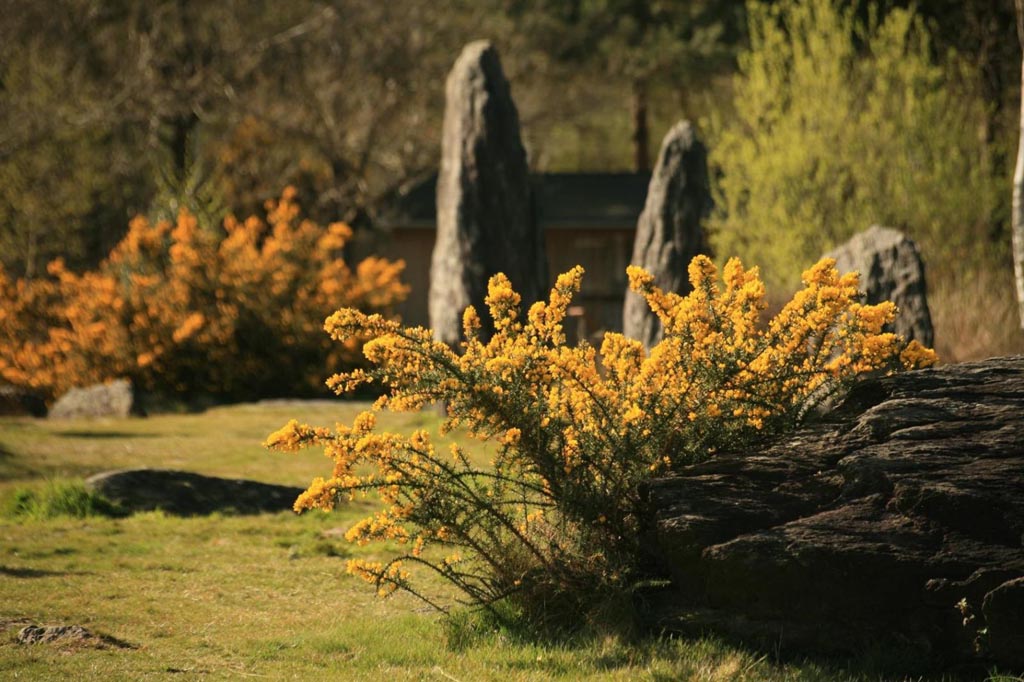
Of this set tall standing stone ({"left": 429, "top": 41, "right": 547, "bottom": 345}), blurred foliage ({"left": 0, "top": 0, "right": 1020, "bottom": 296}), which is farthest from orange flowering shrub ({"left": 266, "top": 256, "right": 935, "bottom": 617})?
blurred foliage ({"left": 0, "top": 0, "right": 1020, "bottom": 296})

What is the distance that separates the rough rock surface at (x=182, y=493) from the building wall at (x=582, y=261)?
Answer: 62.4 feet

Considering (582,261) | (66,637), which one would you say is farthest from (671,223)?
(582,261)

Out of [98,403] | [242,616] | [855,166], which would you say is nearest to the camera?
[242,616]

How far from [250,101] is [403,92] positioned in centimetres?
446

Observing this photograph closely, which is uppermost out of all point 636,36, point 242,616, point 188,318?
point 636,36

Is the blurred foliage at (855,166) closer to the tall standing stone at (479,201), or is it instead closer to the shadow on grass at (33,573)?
the tall standing stone at (479,201)

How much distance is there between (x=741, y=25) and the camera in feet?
104

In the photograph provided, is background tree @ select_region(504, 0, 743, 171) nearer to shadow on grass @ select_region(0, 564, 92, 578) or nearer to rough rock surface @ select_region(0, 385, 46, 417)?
rough rock surface @ select_region(0, 385, 46, 417)

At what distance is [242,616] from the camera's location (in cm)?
654

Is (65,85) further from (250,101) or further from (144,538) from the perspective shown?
(144,538)

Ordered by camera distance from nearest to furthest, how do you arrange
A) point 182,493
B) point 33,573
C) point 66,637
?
point 66,637 < point 33,573 < point 182,493

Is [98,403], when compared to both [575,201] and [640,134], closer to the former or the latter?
[575,201]

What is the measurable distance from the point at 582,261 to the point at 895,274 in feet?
59.7

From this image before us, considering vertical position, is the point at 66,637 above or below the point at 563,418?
below
